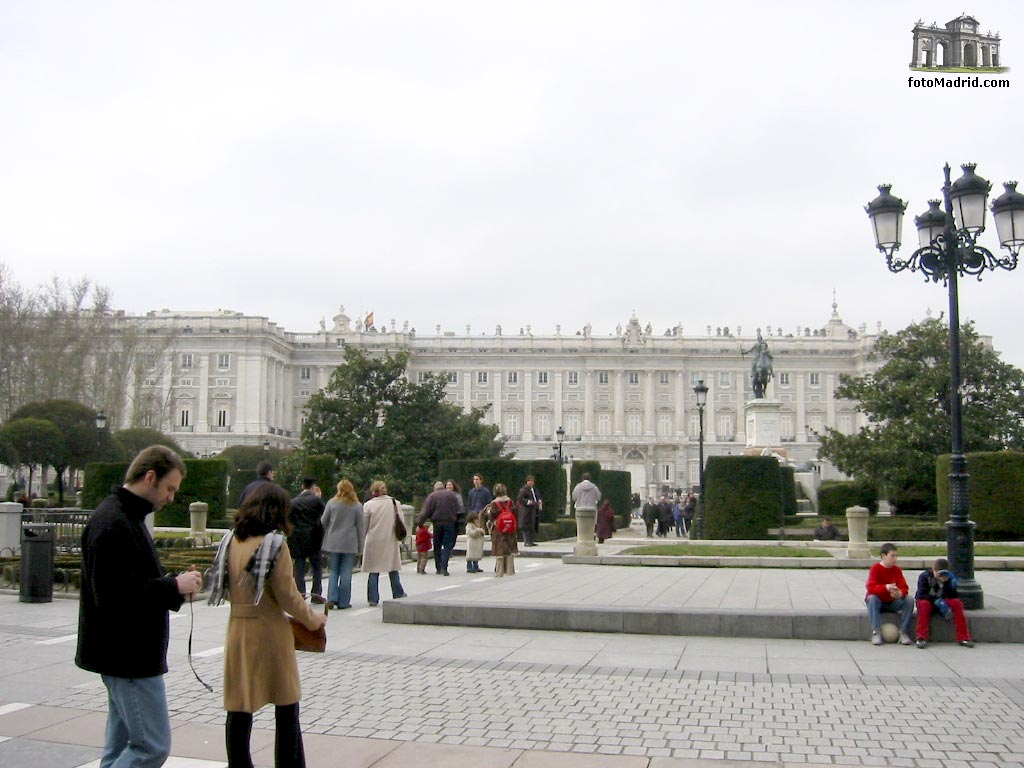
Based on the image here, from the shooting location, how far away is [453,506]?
16.3 meters

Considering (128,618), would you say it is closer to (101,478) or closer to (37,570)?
(37,570)

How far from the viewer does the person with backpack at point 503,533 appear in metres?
16.5

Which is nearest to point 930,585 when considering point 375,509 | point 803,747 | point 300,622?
point 803,747

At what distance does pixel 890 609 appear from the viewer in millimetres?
10281

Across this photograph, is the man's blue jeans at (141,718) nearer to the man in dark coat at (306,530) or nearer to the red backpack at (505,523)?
the man in dark coat at (306,530)

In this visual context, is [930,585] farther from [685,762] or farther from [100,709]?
[100,709]

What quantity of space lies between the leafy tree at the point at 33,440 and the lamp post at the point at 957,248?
3443cm

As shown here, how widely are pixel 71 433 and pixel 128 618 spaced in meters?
39.2

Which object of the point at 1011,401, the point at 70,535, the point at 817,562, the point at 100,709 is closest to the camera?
the point at 100,709

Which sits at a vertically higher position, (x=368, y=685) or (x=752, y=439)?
(x=752, y=439)

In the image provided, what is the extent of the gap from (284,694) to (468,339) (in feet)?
345

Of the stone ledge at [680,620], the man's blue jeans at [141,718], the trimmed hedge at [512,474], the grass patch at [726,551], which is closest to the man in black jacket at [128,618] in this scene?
the man's blue jeans at [141,718]

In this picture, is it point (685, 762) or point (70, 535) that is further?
point (70, 535)

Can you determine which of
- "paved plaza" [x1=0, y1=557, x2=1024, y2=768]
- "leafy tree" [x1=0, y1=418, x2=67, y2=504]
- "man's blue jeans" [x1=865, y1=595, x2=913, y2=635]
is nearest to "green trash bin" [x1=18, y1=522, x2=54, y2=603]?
"paved plaza" [x1=0, y1=557, x2=1024, y2=768]
